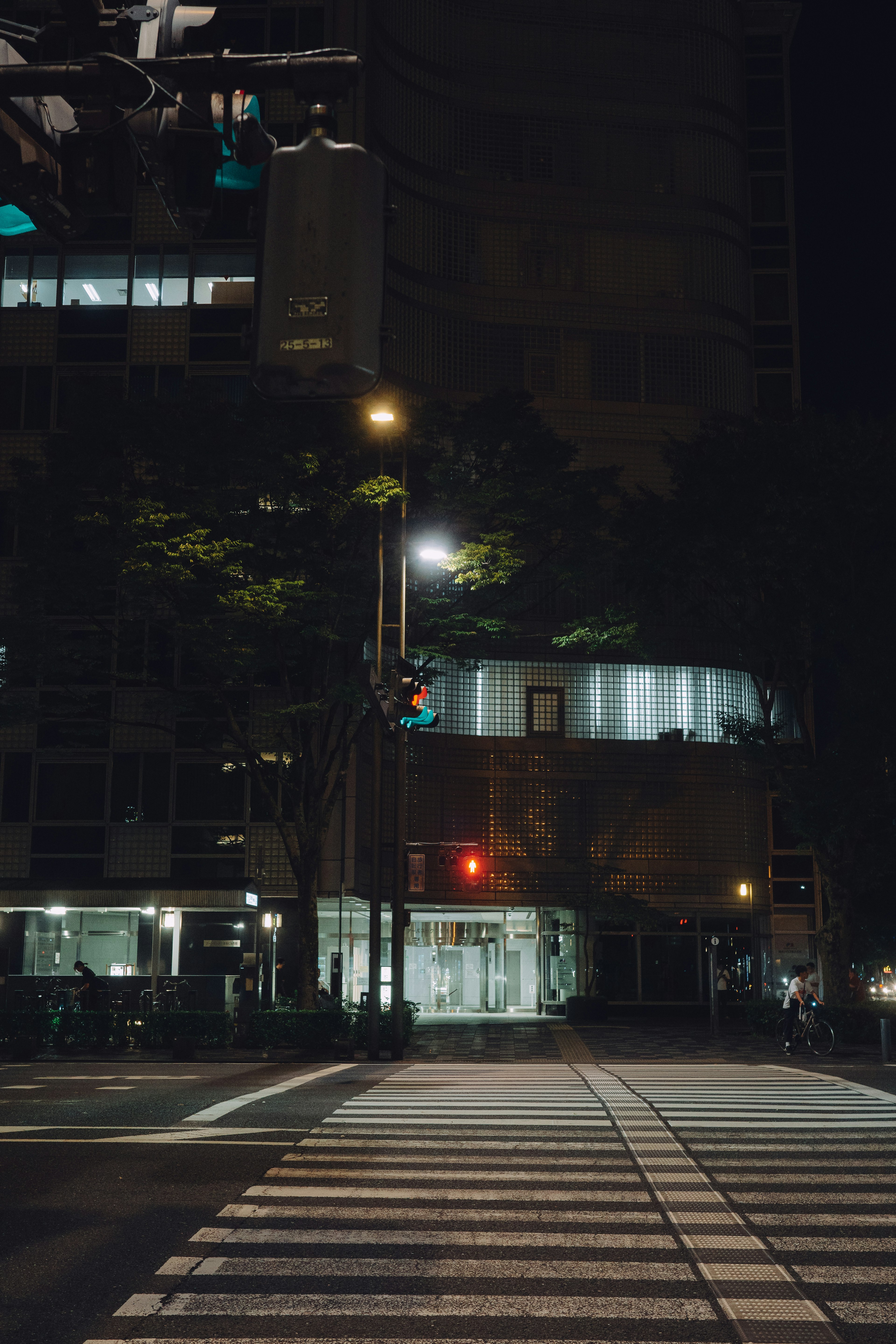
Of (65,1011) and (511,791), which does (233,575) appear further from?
(511,791)

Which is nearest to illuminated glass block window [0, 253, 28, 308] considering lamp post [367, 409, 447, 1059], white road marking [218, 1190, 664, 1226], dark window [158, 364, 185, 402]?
dark window [158, 364, 185, 402]

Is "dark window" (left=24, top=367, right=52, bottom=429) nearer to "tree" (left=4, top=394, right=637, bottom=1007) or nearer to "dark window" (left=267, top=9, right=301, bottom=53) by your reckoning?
"tree" (left=4, top=394, right=637, bottom=1007)

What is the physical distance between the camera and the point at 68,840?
36312mm

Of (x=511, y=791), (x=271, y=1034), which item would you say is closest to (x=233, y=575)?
(x=271, y=1034)

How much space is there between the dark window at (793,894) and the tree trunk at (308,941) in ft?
66.9

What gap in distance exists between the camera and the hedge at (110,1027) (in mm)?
26062

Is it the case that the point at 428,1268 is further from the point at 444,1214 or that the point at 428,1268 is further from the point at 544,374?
the point at 544,374

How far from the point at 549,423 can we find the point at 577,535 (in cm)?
1643

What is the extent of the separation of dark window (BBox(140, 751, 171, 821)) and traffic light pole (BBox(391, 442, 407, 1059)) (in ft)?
40.4

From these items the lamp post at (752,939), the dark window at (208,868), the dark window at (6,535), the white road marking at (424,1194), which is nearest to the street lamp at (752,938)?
the lamp post at (752,939)

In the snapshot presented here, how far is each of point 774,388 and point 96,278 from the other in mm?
23553

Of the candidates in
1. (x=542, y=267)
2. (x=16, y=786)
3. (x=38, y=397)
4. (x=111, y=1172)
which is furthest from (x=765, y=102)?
(x=111, y=1172)

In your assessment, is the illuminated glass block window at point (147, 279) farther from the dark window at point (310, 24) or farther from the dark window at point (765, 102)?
the dark window at point (765, 102)

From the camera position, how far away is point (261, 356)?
14.4ft
